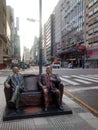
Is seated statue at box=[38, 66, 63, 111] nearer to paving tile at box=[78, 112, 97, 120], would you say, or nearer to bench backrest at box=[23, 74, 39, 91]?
bench backrest at box=[23, 74, 39, 91]

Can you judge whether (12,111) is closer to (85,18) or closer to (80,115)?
(80,115)

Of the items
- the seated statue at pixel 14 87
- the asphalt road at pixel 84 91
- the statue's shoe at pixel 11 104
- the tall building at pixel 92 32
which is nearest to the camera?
the seated statue at pixel 14 87

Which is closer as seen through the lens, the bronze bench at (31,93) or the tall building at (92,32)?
the bronze bench at (31,93)

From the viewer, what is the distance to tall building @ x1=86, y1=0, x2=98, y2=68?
7119 centimetres

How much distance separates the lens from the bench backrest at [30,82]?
821 centimetres

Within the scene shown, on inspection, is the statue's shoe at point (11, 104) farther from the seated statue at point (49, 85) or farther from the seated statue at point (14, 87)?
the seated statue at point (49, 85)

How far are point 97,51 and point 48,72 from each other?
63844 mm

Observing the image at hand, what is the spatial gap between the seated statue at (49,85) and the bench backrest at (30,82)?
221mm

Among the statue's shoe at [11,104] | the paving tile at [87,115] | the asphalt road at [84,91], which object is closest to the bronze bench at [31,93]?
the statue's shoe at [11,104]

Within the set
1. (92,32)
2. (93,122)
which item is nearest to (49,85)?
(93,122)

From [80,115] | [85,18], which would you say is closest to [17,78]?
[80,115]

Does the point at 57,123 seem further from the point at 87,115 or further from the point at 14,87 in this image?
the point at 14,87

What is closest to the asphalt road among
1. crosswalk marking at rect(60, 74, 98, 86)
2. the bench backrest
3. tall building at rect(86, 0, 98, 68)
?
crosswalk marking at rect(60, 74, 98, 86)

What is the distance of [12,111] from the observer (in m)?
7.57
